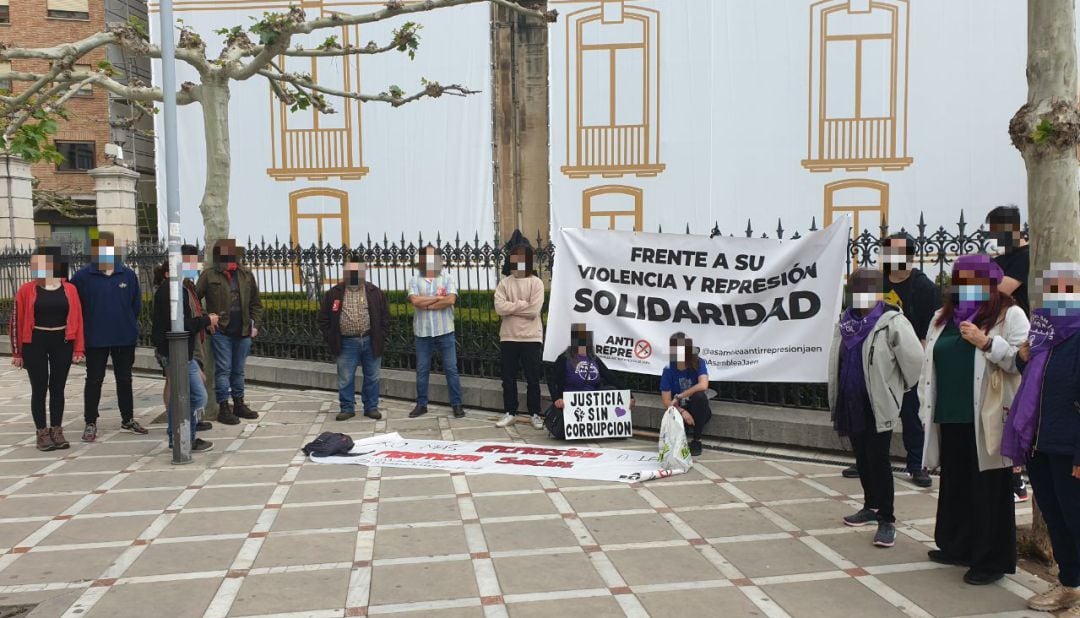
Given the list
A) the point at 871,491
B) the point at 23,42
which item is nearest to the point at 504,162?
the point at 871,491

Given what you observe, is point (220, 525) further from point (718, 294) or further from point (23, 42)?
point (23, 42)

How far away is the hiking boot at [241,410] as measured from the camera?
9031mm

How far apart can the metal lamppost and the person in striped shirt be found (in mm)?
2471

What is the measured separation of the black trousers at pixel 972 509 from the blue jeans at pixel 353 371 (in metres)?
6.01

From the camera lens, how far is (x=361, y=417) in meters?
9.09

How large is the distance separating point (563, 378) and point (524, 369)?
884mm

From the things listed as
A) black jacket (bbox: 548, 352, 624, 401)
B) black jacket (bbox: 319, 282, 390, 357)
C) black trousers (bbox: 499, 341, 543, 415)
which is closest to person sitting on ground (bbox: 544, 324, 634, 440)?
black jacket (bbox: 548, 352, 624, 401)

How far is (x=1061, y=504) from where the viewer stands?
3928mm

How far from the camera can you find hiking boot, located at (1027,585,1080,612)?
4.03 meters

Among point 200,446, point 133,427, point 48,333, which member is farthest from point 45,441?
point 200,446

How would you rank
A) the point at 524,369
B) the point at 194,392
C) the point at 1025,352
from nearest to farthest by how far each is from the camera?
the point at 1025,352
the point at 194,392
the point at 524,369

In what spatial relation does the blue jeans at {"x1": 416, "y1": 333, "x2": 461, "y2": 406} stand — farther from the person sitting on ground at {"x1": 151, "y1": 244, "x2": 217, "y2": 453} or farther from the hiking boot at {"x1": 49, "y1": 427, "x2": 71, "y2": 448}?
the hiking boot at {"x1": 49, "y1": 427, "x2": 71, "y2": 448}

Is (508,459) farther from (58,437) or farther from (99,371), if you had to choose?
(58,437)

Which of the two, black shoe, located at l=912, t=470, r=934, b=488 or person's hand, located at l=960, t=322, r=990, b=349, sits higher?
person's hand, located at l=960, t=322, r=990, b=349
